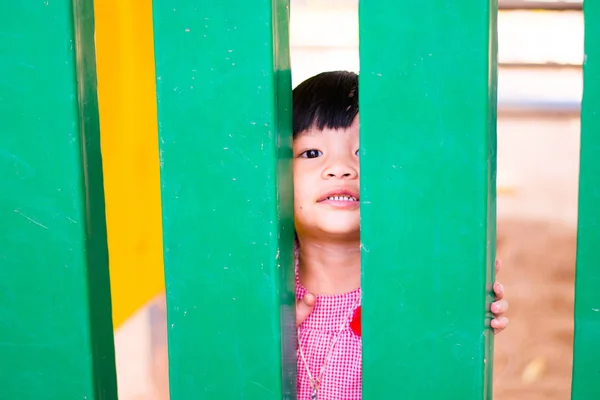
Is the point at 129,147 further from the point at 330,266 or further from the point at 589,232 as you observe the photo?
the point at 589,232

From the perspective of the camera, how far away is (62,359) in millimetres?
828

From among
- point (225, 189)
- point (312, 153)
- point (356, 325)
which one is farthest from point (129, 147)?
point (225, 189)

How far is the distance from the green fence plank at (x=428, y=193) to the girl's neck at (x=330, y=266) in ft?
2.47

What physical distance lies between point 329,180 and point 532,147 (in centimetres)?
217

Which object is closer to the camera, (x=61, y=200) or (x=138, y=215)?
(x=61, y=200)

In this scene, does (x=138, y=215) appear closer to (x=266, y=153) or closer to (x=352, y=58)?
(x=352, y=58)

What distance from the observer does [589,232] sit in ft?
2.28

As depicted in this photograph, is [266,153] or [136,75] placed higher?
[136,75]

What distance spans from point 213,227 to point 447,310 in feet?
0.88

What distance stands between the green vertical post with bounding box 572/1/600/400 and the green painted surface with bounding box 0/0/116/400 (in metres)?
0.55

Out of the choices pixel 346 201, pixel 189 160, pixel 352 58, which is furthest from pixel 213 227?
pixel 352 58

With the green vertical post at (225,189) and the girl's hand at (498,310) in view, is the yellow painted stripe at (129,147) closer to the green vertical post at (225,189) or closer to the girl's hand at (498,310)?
the girl's hand at (498,310)

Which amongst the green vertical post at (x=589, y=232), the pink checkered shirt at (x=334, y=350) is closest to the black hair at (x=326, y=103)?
the pink checkered shirt at (x=334, y=350)

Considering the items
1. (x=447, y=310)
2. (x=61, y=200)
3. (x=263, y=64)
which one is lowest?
(x=447, y=310)
